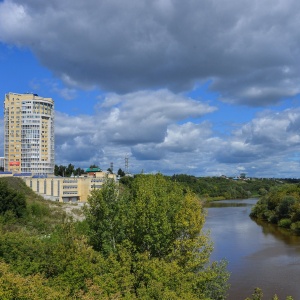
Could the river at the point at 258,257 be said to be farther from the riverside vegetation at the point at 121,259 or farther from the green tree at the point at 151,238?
the riverside vegetation at the point at 121,259

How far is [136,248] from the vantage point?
1969 centimetres

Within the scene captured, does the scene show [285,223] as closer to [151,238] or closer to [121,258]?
[151,238]

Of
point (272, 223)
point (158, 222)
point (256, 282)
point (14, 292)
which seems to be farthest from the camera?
point (272, 223)

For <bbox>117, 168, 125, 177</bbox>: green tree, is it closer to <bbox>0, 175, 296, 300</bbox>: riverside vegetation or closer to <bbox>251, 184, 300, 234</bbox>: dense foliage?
<bbox>251, 184, 300, 234</bbox>: dense foliage

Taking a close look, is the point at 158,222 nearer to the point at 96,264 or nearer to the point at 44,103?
the point at 96,264

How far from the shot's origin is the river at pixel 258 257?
77.8 ft

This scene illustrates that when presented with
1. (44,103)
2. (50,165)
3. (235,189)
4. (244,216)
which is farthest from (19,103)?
(235,189)

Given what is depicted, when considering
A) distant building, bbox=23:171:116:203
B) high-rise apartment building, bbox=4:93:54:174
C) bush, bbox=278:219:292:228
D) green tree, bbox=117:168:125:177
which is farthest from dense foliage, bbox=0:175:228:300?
green tree, bbox=117:168:125:177

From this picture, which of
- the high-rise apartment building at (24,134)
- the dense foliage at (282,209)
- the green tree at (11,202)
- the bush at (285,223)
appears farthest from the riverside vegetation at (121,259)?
the high-rise apartment building at (24,134)

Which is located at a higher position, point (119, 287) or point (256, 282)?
point (119, 287)

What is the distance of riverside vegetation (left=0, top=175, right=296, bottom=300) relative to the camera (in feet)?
44.4

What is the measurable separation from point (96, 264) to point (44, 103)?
244 ft

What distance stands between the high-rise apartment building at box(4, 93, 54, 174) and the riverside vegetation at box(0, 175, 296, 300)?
62697mm

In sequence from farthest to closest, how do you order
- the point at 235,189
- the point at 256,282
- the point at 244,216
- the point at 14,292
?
the point at 235,189
the point at 244,216
the point at 256,282
the point at 14,292
